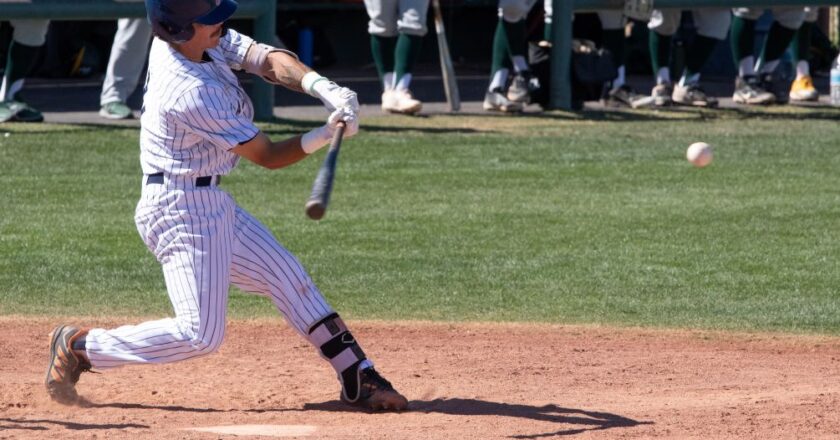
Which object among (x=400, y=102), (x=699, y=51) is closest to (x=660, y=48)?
(x=699, y=51)

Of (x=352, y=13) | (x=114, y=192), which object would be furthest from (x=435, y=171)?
(x=352, y=13)

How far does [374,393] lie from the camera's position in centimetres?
466

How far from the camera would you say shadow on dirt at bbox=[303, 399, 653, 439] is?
446 cm

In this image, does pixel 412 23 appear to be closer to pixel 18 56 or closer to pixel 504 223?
pixel 18 56

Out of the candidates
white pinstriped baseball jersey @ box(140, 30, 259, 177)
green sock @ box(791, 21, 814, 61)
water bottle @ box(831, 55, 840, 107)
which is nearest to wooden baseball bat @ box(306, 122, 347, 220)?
white pinstriped baseball jersey @ box(140, 30, 259, 177)

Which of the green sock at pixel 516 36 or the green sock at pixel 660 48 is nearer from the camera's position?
the green sock at pixel 516 36

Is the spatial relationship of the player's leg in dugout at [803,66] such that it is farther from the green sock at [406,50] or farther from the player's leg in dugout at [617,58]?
the green sock at [406,50]

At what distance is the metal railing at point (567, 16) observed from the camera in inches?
466

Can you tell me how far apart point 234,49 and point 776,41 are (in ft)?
30.9

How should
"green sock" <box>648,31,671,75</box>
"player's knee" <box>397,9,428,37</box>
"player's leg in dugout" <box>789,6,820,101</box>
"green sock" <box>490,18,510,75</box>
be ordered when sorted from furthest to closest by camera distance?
1. "player's leg in dugout" <box>789,6,820,101</box>
2. "green sock" <box>648,31,671,75</box>
3. "green sock" <box>490,18,510,75</box>
4. "player's knee" <box>397,9,428,37</box>

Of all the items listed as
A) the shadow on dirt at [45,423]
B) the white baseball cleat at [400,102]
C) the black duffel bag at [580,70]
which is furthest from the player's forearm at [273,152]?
the black duffel bag at [580,70]

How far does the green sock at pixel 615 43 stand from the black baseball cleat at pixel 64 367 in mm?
8401

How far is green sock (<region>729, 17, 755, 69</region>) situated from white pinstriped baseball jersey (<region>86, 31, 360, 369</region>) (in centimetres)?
907

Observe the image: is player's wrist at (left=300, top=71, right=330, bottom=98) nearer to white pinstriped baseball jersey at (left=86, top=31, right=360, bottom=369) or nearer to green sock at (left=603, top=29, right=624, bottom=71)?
white pinstriped baseball jersey at (left=86, top=31, right=360, bottom=369)
